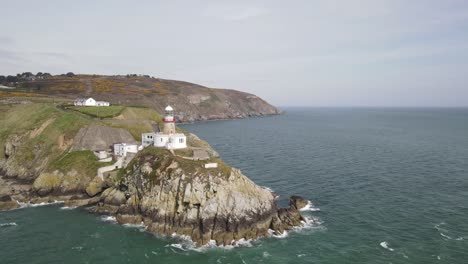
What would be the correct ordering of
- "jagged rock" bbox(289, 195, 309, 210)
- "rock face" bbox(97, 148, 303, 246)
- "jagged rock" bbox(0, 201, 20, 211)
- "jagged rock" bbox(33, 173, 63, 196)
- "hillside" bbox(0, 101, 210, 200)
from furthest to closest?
"hillside" bbox(0, 101, 210, 200) → "jagged rock" bbox(33, 173, 63, 196) → "jagged rock" bbox(0, 201, 20, 211) → "jagged rock" bbox(289, 195, 309, 210) → "rock face" bbox(97, 148, 303, 246)

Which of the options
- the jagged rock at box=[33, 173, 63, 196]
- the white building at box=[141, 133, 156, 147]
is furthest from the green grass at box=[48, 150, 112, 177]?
the white building at box=[141, 133, 156, 147]

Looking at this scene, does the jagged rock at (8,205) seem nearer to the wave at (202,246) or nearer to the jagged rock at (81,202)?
the jagged rock at (81,202)

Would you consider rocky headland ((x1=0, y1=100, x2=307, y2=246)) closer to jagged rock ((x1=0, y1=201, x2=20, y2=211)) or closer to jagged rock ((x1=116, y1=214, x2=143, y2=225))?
jagged rock ((x1=0, y1=201, x2=20, y2=211))

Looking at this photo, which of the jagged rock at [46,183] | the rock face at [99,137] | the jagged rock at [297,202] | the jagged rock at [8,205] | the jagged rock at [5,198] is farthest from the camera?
the rock face at [99,137]

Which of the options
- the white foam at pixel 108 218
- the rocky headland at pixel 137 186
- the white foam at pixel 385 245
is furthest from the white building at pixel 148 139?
the white foam at pixel 385 245

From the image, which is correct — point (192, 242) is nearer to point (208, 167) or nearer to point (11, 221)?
point (208, 167)
